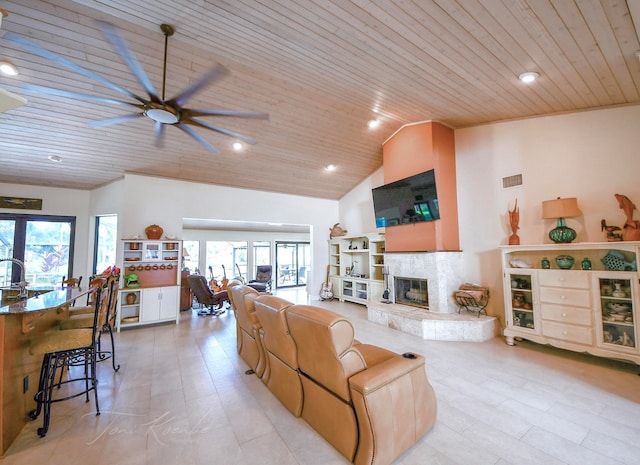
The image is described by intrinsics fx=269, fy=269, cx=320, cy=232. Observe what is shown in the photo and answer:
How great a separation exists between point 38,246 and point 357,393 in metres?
7.14

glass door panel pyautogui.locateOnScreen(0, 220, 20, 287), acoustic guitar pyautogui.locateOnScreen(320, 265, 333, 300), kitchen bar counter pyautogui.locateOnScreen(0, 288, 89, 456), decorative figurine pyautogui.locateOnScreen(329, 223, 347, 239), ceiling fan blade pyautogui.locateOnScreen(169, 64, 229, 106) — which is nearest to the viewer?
kitchen bar counter pyautogui.locateOnScreen(0, 288, 89, 456)

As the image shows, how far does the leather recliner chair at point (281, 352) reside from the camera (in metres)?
2.18

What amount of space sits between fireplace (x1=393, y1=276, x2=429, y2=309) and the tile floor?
56.1 inches

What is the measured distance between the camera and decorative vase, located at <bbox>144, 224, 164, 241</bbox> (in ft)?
17.4

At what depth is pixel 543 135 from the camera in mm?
4059

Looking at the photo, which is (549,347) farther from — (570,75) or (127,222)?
(127,222)

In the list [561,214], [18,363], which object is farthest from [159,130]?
[561,214]

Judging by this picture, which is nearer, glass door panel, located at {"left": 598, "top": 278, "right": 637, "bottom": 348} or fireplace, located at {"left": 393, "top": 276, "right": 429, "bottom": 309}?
glass door panel, located at {"left": 598, "top": 278, "right": 637, "bottom": 348}

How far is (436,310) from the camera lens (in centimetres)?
461

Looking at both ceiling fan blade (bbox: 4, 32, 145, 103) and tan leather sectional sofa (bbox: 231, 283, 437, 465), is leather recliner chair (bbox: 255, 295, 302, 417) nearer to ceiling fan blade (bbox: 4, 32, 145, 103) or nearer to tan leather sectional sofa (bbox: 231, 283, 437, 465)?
tan leather sectional sofa (bbox: 231, 283, 437, 465)

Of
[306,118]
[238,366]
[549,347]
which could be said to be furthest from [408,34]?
[549,347]

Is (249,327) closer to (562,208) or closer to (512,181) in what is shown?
(562,208)

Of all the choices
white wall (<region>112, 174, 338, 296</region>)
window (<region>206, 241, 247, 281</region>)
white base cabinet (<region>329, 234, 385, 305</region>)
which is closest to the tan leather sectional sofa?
white base cabinet (<region>329, 234, 385, 305</region>)

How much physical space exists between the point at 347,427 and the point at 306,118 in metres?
4.28
